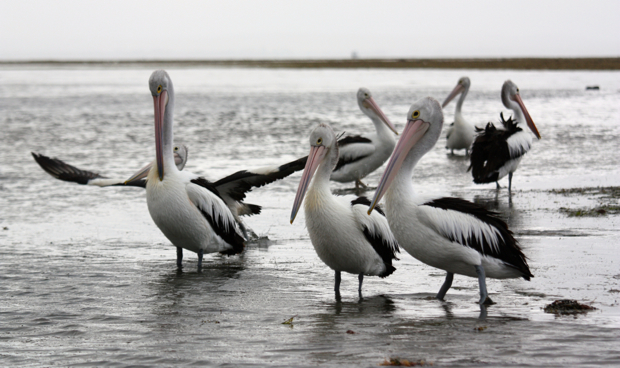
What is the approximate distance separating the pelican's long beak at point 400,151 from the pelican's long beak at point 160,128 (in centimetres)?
196

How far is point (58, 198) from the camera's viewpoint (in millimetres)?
9141

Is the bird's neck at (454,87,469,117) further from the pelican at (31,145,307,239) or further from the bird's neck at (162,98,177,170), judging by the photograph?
the bird's neck at (162,98,177,170)

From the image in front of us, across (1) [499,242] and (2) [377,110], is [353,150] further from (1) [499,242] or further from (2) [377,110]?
(1) [499,242]

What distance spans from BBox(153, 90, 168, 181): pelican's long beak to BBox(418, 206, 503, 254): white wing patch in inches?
90.2

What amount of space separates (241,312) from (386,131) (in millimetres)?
5578

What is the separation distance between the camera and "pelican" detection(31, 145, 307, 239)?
626 centimetres

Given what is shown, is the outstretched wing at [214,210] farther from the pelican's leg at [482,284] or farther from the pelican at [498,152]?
the pelican at [498,152]

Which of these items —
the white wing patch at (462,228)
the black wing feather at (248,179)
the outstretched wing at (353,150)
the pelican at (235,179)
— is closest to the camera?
the white wing patch at (462,228)

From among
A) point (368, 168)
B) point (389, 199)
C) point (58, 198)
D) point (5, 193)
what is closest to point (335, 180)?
point (368, 168)

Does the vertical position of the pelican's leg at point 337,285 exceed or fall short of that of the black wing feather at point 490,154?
it falls short

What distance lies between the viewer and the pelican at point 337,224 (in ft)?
15.7

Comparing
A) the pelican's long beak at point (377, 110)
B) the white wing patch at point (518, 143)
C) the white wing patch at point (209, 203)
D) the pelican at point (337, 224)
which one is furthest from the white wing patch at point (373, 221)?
the pelican's long beak at point (377, 110)

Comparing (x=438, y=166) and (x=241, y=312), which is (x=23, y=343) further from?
(x=438, y=166)

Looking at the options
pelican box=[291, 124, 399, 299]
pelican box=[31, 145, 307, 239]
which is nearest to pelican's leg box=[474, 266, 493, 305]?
pelican box=[291, 124, 399, 299]
